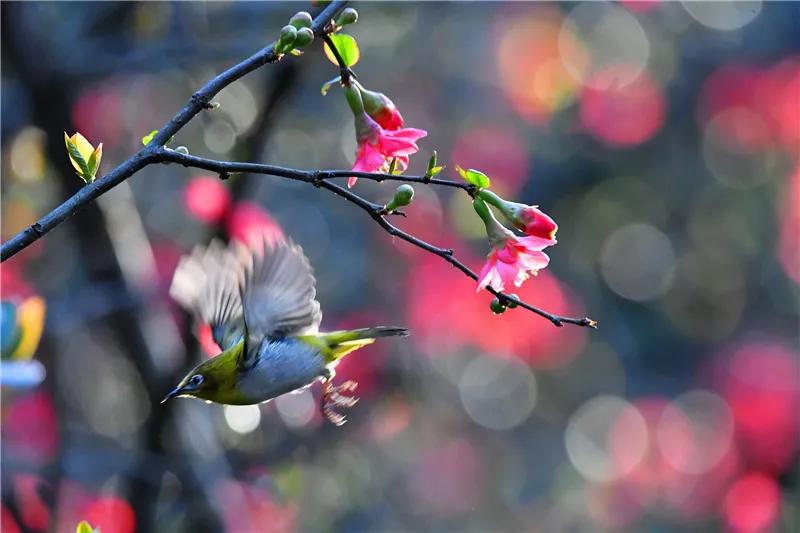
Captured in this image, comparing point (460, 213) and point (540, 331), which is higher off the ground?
point (460, 213)

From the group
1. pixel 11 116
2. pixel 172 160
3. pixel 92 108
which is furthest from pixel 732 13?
pixel 172 160

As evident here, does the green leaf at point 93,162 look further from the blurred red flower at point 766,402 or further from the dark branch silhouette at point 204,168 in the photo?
the blurred red flower at point 766,402

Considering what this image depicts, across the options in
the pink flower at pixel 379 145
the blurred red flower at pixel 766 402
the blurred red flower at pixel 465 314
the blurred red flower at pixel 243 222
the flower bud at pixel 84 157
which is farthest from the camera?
the blurred red flower at pixel 766 402

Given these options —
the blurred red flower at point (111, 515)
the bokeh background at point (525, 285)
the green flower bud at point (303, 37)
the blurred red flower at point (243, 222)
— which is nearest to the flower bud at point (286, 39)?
the green flower bud at point (303, 37)

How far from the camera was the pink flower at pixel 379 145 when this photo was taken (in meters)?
1.15

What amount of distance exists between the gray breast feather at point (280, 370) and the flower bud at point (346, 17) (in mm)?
411

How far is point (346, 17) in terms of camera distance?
101cm

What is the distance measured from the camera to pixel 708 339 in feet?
17.5

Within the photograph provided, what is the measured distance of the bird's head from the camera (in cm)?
114

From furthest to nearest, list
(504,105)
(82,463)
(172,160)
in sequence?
(504,105), (82,463), (172,160)

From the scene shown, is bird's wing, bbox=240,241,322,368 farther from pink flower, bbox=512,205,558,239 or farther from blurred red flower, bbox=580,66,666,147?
blurred red flower, bbox=580,66,666,147

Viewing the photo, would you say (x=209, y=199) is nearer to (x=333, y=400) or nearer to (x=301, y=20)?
(x=333, y=400)

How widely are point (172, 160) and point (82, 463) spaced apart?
2155mm

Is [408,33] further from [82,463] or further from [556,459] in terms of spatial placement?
[82,463]
